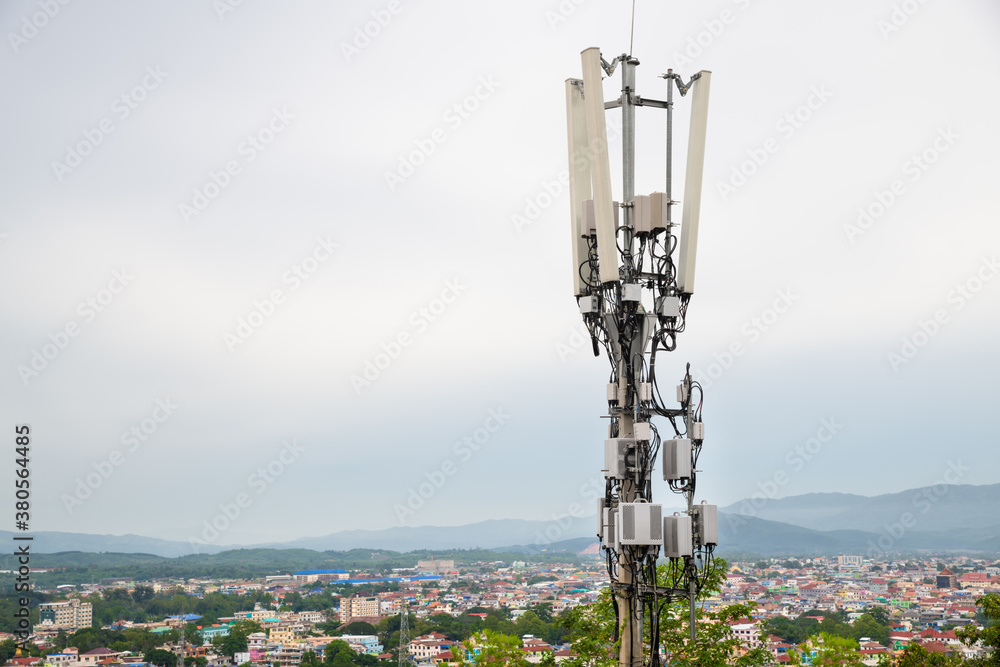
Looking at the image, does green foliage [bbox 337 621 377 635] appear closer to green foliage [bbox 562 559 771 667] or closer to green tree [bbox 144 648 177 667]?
green tree [bbox 144 648 177 667]

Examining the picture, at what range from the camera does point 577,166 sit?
307 inches

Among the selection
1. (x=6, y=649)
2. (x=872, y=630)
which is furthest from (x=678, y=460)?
(x=872, y=630)

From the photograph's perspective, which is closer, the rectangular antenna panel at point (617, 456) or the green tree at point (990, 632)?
the rectangular antenna panel at point (617, 456)

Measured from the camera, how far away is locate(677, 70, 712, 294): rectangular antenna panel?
7.70m

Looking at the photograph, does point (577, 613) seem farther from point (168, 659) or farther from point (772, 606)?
point (772, 606)

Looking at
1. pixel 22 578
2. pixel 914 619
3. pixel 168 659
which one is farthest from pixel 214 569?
pixel 22 578

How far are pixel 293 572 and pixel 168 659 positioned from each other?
110 meters

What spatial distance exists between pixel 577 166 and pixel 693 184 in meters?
0.99

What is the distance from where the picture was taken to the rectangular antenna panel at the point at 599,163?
7.15 m

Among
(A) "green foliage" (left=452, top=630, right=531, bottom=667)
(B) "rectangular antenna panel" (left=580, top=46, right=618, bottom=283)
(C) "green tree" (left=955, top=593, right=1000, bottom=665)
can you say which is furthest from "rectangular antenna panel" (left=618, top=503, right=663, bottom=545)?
(C) "green tree" (left=955, top=593, right=1000, bottom=665)

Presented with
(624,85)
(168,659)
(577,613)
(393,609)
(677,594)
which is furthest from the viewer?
(393,609)

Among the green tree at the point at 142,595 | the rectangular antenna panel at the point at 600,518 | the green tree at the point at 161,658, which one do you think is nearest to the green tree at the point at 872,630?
the green tree at the point at 161,658

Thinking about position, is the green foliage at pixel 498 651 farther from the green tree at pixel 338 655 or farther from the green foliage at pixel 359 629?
the green foliage at pixel 359 629

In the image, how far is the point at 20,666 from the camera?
4866cm
